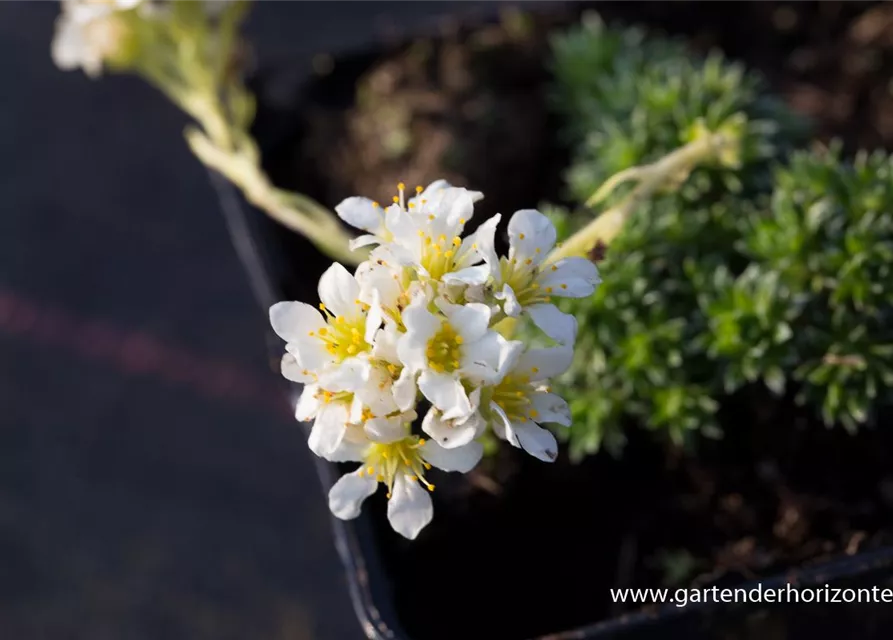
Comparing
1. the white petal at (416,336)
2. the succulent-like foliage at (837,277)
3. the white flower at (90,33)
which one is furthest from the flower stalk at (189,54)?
the succulent-like foliage at (837,277)

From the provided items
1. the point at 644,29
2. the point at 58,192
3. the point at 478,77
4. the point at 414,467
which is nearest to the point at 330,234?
the point at 414,467

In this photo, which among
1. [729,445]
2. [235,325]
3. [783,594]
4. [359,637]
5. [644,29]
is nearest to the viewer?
[783,594]

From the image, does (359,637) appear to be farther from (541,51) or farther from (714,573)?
(541,51)

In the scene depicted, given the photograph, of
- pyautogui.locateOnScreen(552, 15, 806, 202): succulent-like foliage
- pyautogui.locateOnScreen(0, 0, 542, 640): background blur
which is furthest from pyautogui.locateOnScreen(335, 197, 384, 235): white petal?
pyautogui.locateOnScreen(0, 0, 542, 640): background blur

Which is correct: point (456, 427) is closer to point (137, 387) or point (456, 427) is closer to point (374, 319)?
point (374, 319)

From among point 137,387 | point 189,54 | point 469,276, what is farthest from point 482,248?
point 137,387

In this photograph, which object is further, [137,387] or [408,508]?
[137,387]
